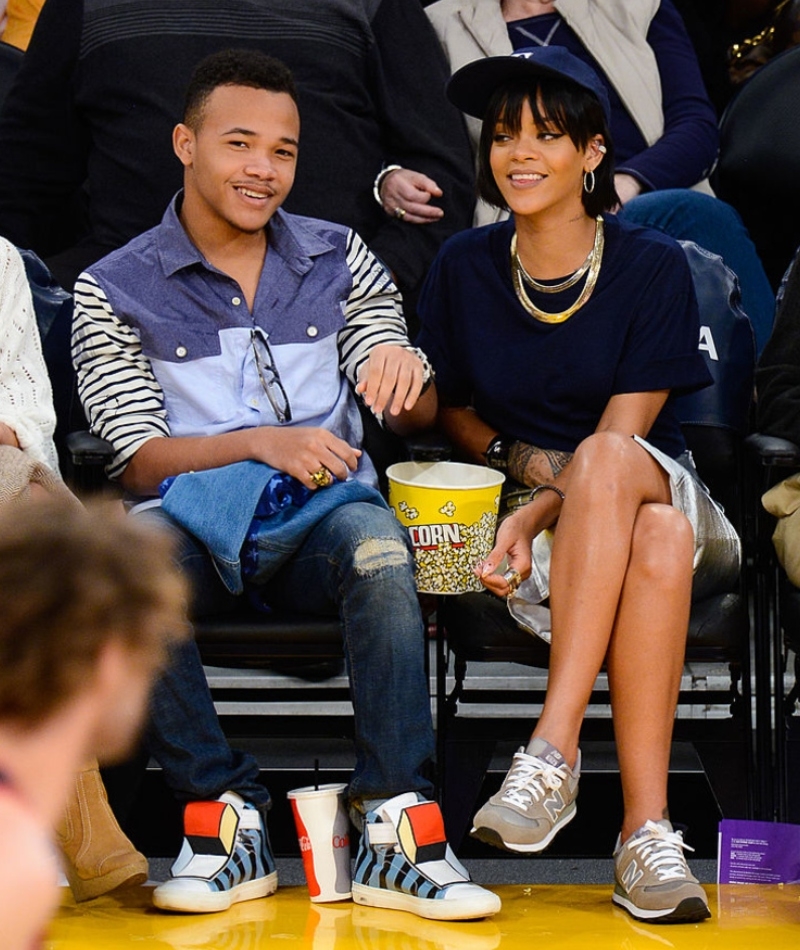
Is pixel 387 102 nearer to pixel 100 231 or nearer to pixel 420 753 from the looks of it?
pixel 100 231

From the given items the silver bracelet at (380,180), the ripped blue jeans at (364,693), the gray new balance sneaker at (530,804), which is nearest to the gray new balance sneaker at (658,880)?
the gray new balance sneaker at (530,804)

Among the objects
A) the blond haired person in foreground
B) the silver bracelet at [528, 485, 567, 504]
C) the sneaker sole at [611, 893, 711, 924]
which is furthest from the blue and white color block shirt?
the blond haired person in foreground

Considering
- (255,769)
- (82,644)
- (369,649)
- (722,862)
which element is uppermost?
(82,644)

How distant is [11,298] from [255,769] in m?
0.96

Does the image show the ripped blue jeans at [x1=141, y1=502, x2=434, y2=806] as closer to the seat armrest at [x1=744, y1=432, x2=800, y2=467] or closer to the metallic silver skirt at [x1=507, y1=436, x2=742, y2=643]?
the metallic silver skirt at [x1=507, y1=436, x2=742, y2=643]

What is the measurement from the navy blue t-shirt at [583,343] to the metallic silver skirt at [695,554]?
208 millimetres

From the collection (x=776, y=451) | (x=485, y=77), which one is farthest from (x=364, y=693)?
(x=485, y=77)

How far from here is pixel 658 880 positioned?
238cm

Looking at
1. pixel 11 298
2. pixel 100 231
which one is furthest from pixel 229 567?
pixel 100 231

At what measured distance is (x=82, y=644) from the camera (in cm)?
103

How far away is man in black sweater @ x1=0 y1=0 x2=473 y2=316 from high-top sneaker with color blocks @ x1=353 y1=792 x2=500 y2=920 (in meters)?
1.39

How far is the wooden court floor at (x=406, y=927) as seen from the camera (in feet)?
7.60

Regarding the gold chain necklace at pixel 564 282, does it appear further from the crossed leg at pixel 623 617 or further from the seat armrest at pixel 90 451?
the seat armrest at pixel 90 451

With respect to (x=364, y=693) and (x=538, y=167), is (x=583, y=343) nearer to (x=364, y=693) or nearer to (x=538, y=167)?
(x=538, y=167)
